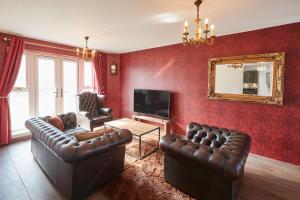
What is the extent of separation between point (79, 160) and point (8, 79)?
314 centimetres

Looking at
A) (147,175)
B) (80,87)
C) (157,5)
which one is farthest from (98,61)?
(147,175)

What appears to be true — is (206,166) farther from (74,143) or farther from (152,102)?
(152,102)

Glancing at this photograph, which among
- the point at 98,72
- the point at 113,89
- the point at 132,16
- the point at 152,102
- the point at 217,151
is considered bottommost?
the point at 217,151

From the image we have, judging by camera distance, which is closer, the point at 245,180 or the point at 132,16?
the point at 245,180

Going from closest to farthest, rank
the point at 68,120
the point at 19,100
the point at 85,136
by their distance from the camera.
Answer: the point at 85,136
the point at 68,120
the point at 19,100

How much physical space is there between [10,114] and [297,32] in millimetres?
5772

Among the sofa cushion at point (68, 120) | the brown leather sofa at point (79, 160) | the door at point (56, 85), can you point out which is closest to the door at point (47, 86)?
the door at point (56, 85)

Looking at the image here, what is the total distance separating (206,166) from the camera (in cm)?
178

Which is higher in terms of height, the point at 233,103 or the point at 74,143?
the point at 233,103

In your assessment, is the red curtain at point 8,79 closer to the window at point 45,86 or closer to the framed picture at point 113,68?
the window at point 45,86

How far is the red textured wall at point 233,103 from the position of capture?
2.83m

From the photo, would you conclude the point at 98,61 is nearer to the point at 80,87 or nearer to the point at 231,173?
the point at 80,87

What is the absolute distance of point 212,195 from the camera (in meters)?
1.87

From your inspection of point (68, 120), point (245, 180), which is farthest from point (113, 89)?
point (245, 180)
